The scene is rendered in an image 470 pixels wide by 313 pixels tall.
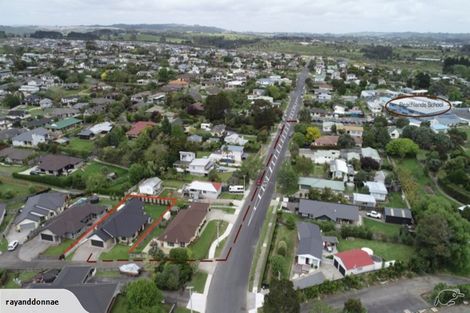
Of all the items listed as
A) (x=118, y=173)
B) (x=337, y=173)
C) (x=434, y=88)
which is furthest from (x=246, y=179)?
(x=434, y=88)

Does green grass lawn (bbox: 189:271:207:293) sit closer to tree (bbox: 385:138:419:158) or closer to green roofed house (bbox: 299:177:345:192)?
green roofed house (bbox: 299:177:345:192)

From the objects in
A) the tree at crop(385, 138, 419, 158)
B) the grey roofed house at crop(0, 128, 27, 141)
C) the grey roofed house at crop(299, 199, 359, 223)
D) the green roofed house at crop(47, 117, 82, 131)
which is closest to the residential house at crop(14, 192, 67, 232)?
the grey roofed house at crop(299, 199, 359, 223)

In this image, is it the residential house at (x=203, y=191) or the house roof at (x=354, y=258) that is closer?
the house roof at (x=354, y=258)

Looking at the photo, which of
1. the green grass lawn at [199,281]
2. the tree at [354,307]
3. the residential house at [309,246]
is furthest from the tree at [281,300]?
the residential house at [309,246]

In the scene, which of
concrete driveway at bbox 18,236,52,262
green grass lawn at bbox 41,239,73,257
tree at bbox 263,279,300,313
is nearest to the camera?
tree at bbox 263,279,300,313

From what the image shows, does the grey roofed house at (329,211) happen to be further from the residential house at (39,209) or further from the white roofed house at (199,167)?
the residential house at (39,209)

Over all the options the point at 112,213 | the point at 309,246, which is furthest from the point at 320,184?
the point at 112,213

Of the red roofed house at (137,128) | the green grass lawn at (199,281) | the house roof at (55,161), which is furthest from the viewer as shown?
the red roofed house at (137,128)
